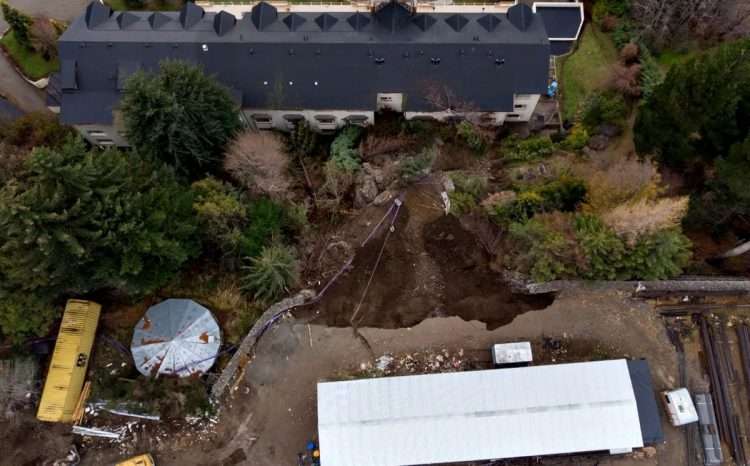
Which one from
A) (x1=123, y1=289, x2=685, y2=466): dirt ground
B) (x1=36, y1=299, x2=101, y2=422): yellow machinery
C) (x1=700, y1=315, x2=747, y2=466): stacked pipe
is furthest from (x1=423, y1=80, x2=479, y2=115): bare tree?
(x1=36, y1=299, x2=101, y2=422): yellow machinery

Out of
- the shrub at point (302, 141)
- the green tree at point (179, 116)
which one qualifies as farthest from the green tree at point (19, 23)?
the shrub at point (302, 141)

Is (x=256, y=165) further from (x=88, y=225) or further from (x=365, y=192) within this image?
(x=88, y=225)

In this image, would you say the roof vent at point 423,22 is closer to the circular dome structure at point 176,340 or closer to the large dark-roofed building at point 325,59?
the large dark-roofed building at point 325,59

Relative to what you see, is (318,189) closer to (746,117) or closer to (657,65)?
(746,117)

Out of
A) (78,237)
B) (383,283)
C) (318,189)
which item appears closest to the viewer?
(78,237)

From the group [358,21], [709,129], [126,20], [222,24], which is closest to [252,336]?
[222,24]

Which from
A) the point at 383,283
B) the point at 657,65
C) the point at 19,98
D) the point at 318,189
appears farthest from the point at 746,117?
the point at 19,98

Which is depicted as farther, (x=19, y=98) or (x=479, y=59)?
(x=19, y=98)
